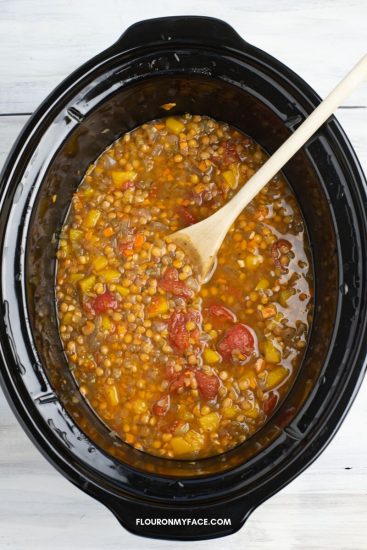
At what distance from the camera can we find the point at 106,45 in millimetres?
3531

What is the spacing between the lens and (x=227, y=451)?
3.29 metres

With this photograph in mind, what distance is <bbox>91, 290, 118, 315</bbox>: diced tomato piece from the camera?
3.32 metres

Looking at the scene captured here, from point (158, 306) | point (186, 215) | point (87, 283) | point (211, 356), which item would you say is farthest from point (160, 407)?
point (186, 215)

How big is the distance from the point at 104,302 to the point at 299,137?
123 centimetres

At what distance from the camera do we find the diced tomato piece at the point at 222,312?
3287 millimetres

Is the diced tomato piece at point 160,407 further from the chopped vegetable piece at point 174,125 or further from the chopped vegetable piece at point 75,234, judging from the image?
the chopped vegetable piece at point 174,125

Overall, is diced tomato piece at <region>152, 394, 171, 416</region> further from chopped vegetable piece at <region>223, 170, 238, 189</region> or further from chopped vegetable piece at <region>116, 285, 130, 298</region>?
chopped vegetable piece at <region>223, 170, 238, 189</region>

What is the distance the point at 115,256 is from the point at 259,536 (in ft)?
5.25

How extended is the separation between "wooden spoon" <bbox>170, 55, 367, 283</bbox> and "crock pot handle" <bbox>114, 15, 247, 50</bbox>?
494 millimetres

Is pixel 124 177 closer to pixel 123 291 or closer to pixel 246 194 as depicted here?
pixel 123 291

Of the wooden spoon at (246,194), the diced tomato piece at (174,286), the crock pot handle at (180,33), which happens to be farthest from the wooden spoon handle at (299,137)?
the crock pot handle at (180,33)

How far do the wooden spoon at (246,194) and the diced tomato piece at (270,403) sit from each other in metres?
0.66

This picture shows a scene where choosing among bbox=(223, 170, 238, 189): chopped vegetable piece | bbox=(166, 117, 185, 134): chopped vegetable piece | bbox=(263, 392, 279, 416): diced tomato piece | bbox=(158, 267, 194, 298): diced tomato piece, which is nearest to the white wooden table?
bbox=(263, 392, 279, 416): diced tomato piece

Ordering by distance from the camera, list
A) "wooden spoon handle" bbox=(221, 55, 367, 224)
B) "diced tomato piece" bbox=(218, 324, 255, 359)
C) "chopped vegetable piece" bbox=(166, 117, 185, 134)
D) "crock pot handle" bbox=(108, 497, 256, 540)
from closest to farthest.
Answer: "wooden spoon handle" bbox=(221, 55, 367, 224) < "crock pot handle" bbox=(108, 497, 256, 540) < "diced tomato piece" bbox=(218, 324, 255, 359) < "chopped vegetable piece" bbox=(166, 117, 185, 134)
